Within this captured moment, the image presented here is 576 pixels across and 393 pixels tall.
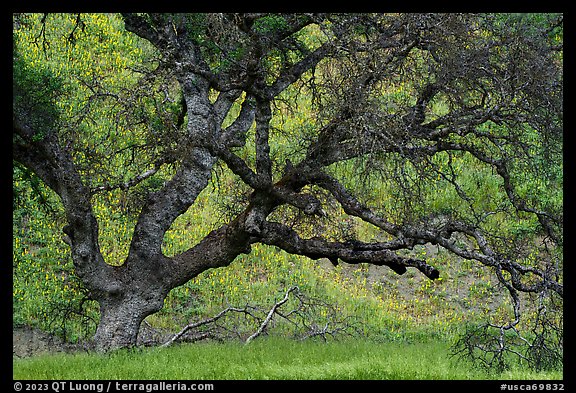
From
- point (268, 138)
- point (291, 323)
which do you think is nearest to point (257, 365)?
point (268, 138)

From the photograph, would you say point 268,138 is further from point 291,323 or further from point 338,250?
point 291,323

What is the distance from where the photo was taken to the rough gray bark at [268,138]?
1309 centimetres

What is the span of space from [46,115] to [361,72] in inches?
208

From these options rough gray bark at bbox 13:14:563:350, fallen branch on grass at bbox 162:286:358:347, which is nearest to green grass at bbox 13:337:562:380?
fallen branch on grass at bbox 162:286:358:347

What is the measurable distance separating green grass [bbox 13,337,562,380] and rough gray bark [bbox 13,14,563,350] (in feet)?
3.75

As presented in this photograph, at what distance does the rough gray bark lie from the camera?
13094 mm

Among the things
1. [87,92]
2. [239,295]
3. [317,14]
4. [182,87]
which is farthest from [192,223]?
[317,14]

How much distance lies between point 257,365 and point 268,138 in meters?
3.84

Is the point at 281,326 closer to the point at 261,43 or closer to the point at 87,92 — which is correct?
the point at 261,43

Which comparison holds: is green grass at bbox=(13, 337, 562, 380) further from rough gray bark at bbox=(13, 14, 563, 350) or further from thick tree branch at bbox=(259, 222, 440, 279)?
thick tree branch at bbox=(259, 222, 440, 279)

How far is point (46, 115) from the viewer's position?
1367 cm

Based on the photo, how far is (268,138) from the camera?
1400 cm

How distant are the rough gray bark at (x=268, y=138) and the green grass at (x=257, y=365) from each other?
1.14 m

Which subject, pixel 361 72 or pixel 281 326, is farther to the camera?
pixel 281 326
